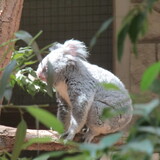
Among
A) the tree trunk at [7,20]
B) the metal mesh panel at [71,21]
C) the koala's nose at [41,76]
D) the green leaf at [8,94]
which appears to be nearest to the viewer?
the green leaf at [8,94]

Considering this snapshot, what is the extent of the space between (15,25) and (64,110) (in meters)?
1.09

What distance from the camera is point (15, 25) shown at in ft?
8.00

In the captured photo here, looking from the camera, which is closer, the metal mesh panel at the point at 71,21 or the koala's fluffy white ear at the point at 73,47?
the koala's fluffy white ear at the point at 73,47

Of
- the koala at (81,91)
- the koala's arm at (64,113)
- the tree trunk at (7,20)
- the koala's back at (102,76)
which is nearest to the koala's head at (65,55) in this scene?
the koala at (81,91)

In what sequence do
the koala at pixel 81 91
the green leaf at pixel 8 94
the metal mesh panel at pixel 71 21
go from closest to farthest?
the green leaf at pixel 8 94, the koala at pixel 81 91, the metal mesh panel at pixel 71 21

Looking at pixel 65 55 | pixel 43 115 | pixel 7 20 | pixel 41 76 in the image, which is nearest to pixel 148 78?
pixel 43 115

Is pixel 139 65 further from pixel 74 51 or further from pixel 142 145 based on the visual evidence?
pixel 142 145

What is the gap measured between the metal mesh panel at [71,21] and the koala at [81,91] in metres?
1.20

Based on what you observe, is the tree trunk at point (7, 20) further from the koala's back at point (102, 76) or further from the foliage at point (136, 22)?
the foliage at point (136, 22)

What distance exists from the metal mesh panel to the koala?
1.20m

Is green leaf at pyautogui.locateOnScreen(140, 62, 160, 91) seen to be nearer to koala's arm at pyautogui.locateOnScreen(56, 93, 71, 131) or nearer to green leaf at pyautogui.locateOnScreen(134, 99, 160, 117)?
green leaf at pyautogui.locateOnScreen(134, 99, 160, 117)

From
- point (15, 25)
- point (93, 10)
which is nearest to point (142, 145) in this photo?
point (15, 25)

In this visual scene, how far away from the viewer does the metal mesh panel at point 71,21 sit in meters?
4.58

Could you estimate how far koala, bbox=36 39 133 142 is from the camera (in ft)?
10.4
